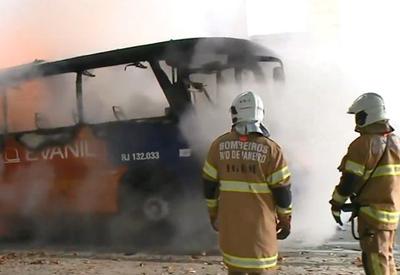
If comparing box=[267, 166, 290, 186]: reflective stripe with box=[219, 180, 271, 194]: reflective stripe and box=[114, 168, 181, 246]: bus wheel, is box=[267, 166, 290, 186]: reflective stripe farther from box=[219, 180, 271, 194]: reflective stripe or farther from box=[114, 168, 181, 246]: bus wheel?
box=[114, 168, 181, 246]: bus wheel

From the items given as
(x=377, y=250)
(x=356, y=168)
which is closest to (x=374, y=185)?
(x=356, y=168)

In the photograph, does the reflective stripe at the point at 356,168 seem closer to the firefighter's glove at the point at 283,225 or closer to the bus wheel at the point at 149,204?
the firefighter's glove at the point at 283,225

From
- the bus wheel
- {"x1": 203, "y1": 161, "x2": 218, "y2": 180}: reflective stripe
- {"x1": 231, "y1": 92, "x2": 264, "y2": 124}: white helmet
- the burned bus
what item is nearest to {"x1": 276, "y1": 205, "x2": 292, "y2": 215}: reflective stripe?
{"x1": 203, "y1": 161, "x2": 218, "y2": 180}: reflective stripe

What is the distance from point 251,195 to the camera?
3.95m

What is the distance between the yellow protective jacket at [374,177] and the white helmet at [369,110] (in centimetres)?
4

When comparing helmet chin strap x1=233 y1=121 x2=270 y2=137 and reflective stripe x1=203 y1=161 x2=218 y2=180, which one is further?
reflective stripe x1=203 y1=161 x2=218 y2=180

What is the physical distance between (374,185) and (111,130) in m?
4.45

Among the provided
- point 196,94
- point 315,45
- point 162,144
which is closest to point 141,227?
point 162,144

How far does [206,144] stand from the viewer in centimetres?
766

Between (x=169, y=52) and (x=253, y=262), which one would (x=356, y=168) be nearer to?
(x=253, y=262)

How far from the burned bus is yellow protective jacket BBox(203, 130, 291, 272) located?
3.69 meters

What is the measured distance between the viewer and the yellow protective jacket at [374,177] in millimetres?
4395

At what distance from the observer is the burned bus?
782 centimetres

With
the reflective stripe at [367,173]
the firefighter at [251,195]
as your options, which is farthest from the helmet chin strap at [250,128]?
the reflective stripe at [367,173]
